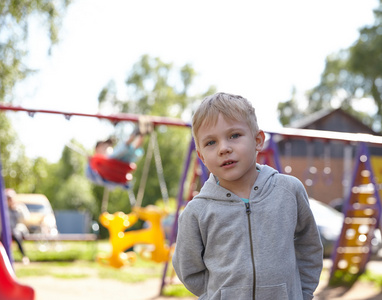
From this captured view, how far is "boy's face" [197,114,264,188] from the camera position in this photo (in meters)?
1.63

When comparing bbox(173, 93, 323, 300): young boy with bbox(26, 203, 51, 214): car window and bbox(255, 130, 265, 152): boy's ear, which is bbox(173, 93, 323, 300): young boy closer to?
bbox(255, 130, 265, 152): boy's ear

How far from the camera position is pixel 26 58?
10078 millimetres

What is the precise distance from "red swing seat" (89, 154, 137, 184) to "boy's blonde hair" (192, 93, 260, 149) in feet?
14.7

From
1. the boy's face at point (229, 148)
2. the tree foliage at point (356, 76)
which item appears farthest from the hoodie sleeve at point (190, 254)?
the tree foliage at point (356, 76)

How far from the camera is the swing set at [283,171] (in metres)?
5.59

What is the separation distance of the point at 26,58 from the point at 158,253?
19.5 feet

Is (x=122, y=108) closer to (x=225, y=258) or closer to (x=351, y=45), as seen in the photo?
(x=351, y=45)

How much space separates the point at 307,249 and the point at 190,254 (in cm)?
40

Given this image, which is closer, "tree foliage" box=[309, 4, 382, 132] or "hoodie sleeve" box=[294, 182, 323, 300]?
"hoodie sleeve" box=[294, 182, 323, 300]

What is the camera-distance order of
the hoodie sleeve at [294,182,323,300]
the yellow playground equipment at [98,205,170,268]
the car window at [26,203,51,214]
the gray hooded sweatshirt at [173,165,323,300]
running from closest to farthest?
the gray hooded sweatshirt at [173,165,323,300], the hoodie sleeve at [294,182,323,300], the yellow playground equipment at [98,205,170,268], the car window at [26,203,51,214]

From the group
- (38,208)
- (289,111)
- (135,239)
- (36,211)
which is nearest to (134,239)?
(135,239)

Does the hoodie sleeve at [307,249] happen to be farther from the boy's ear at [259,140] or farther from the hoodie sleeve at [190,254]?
the hoodie sleeve at [190,254]

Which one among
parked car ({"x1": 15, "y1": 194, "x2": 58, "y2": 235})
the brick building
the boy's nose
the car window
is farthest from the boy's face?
the brick building

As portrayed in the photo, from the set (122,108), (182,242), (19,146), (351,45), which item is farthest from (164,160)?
(182,242)
